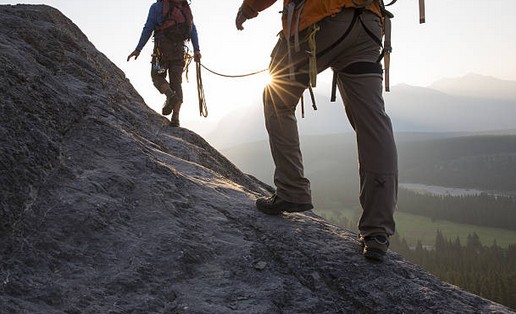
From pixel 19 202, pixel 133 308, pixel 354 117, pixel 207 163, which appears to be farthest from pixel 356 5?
pixel 207 163

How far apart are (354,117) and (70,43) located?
6.44 m

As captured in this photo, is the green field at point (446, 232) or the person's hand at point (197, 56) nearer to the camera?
the person's hand at point (197, 56)

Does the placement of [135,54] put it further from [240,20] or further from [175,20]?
[240,20]

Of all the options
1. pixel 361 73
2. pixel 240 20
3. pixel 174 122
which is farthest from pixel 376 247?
pixel 174 122

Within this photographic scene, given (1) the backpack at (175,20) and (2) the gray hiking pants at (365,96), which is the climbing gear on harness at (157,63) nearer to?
(1) the backpack at (175,20)

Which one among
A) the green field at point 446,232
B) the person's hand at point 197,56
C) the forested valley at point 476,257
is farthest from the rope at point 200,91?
the green field at point 446,232

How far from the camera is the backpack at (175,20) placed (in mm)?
10883

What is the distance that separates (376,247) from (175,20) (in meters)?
8.84

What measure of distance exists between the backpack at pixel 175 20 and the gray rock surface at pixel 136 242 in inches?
212

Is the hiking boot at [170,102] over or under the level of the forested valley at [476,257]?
over

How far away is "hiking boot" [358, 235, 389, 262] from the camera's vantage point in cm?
435

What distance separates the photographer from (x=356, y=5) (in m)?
4.37

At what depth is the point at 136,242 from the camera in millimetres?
4102

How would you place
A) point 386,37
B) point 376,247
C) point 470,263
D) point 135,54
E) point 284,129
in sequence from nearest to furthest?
1. point 376,247
2. point 386,37
3. point 284,129
4. point 135,54
5. point 470,263
